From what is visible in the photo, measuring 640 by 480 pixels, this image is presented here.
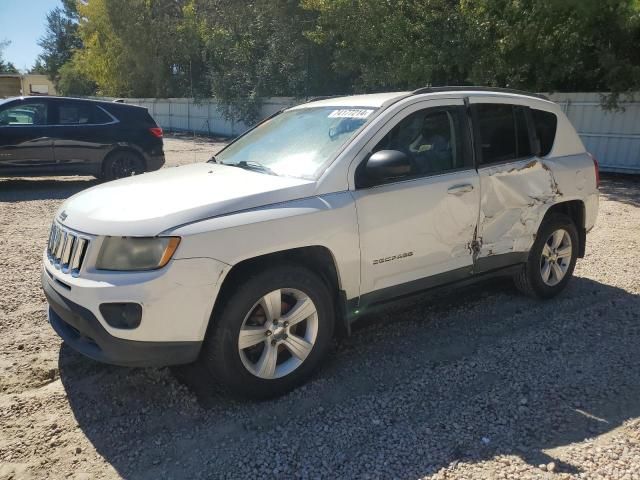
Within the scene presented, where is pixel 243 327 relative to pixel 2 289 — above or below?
above

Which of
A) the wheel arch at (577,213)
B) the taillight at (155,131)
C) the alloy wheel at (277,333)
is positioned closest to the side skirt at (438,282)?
the alloy wheel at (277,333)

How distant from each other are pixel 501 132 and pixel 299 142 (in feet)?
5.75

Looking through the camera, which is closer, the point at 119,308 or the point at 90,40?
the point at 119,308

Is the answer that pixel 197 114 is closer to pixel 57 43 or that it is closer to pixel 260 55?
pixel 260 55

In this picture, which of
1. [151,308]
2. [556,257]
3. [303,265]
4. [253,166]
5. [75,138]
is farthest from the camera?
[75,138]

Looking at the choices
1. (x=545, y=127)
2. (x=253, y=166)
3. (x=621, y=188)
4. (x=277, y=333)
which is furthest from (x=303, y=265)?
(x=621, y=188)

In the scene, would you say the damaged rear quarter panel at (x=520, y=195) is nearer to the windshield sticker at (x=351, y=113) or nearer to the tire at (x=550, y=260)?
the tire at (x=550, y=260)

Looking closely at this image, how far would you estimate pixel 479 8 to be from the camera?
1372 centimetres

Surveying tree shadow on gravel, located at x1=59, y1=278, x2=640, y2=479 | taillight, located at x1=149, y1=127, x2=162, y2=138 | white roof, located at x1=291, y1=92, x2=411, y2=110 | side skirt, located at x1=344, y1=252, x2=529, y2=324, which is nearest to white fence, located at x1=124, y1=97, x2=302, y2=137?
taillight, located at x1=149, y1=127, x2=162, y2=138

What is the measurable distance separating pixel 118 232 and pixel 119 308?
0.41 m

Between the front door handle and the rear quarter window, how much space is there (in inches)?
44.0

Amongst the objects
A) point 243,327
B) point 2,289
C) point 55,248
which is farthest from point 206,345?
point 2,289

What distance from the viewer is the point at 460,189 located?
13.0 ft

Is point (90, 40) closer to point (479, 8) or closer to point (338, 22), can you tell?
point (338, 22)
